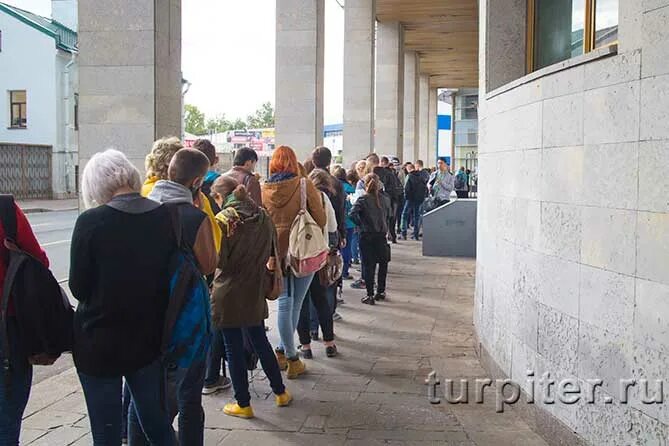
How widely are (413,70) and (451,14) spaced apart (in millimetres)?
7758

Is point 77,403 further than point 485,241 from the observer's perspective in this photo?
No

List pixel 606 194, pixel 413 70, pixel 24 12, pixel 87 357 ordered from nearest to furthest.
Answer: pixel 87 357
pixel 606 194
pixel 413 70
pixel 24 12

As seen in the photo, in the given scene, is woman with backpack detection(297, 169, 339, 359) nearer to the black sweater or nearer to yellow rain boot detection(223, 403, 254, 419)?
yellow rain boot detection(223, 403, 254, 419)

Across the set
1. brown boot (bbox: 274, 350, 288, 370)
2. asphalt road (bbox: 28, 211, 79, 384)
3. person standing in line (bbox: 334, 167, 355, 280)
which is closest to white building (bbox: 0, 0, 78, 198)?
asphalt road (bbox: 28, 211, 79, 384)

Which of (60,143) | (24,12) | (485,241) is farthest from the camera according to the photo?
(24,12)

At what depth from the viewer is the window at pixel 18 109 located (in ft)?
132

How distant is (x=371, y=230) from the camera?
9625 mm

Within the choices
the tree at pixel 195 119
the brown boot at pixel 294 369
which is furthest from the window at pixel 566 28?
the tree at pixel 195 119

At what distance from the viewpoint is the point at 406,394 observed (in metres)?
6.06

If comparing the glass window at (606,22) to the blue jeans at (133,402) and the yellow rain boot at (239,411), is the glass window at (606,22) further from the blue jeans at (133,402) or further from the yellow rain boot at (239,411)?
the yellow rain boot at (239,411)

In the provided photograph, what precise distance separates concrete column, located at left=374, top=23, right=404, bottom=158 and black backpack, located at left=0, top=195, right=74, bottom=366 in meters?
22.4

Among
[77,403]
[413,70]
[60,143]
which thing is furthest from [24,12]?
[77,403]

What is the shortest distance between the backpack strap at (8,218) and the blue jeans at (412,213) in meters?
15.4

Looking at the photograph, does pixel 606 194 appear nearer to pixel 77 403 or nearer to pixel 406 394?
pixel 406 394
